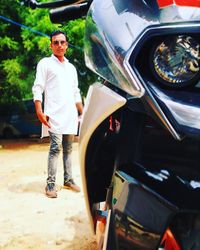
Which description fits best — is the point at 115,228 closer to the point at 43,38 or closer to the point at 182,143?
the point at 182,143

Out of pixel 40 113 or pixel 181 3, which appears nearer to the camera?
pixel 181 3

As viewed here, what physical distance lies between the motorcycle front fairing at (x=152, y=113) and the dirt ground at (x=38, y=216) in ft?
5.53

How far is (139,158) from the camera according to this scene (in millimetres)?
1393

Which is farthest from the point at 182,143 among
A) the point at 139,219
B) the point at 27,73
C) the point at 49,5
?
the point at 27,73

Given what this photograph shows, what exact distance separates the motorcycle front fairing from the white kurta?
3.12 meters

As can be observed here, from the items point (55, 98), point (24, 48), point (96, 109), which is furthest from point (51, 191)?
point (24, 48)

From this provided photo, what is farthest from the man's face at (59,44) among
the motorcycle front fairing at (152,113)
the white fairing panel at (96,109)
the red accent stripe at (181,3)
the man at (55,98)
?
the red accent stripe at (181,3)

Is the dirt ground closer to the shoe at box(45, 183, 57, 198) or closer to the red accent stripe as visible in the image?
the shoe at box(45, 183, 57, 198)

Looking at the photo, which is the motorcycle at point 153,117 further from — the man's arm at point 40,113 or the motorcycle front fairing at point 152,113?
the man's arm at point 40,113

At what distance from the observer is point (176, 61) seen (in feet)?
4.31

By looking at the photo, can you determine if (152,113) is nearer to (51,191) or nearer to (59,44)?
(51,191)

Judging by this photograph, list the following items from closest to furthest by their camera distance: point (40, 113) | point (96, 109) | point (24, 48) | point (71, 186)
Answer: point (96, 109) < point (40, 113) < point (71, 186) < point (24, 48)

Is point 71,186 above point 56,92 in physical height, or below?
below

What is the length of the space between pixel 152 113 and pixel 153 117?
0.02m
